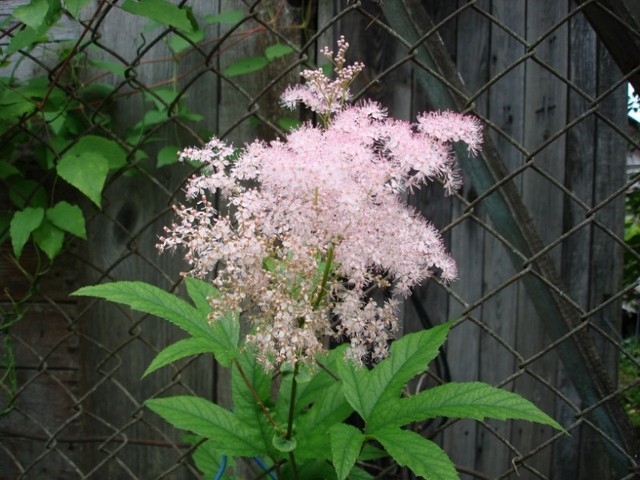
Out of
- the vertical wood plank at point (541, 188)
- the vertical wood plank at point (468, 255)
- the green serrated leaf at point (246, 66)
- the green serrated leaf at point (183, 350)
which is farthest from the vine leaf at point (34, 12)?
the vertical wood plank at point (541, 188)

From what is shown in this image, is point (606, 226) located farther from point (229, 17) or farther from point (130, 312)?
point (130, 312)

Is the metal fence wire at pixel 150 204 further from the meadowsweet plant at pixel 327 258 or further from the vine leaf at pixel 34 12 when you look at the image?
the meadowsweet plant at pixel 327 258

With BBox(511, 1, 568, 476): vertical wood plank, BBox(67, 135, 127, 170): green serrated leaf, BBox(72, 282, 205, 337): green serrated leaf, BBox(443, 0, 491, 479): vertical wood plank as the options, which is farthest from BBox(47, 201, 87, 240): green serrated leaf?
BBox(511, 1, 568, 476): vertical wood plank

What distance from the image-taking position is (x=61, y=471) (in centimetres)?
160

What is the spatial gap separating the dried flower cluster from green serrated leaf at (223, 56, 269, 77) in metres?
0.68

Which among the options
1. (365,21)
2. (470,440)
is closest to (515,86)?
(365,21)

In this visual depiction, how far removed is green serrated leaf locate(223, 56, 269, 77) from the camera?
1448 mm

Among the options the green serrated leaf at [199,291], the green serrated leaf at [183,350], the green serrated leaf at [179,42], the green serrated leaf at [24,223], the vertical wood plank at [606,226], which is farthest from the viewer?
the vertical wood plank at [606,226]

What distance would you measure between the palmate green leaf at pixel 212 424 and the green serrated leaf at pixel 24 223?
1.97ft

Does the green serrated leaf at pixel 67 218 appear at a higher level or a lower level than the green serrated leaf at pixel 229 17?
lower

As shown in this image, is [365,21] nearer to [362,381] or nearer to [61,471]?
[362,381]

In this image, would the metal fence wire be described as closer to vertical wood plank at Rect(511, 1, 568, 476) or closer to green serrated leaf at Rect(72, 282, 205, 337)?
green serrated leaf at Rect(72, 282, 205, 337)

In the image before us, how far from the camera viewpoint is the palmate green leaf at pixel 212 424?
0.95 metres

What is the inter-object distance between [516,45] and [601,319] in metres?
1.06
